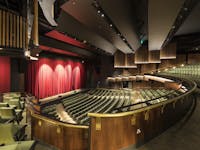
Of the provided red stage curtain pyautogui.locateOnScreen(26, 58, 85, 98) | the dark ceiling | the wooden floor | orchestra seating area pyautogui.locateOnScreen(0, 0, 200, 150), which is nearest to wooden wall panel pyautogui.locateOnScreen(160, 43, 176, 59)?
orchestra seating area pyautogui.locateOnScreen(0, 0, 200, 150)

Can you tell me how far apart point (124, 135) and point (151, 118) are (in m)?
0.58

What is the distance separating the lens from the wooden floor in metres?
2.42

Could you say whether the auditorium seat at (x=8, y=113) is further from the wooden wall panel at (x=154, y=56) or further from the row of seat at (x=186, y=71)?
the wooden wall panel at (x=154, y=56)

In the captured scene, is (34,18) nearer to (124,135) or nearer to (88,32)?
(88,32)

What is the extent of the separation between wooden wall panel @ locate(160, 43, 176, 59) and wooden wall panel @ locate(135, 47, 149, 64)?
50.8 inches

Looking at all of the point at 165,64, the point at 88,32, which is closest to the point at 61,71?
the point at 88,32

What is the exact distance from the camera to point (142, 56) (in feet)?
43.3

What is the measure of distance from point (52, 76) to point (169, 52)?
783cm

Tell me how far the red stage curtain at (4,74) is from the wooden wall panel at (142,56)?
9.17m

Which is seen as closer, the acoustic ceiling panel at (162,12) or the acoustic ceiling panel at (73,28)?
the acoustic ceiling panel at (162,12)

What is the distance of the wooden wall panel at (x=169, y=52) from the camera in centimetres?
1159

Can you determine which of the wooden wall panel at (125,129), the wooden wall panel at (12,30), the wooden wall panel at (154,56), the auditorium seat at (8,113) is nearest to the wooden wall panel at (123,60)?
the wooden wall panel at (154,56)

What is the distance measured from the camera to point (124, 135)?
238 centimetres

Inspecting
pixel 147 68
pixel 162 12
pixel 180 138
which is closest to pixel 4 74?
pixel 162 12
